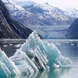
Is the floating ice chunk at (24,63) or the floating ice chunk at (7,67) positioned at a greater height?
the floating ice chunk at (7,67)

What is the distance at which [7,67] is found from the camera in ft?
114

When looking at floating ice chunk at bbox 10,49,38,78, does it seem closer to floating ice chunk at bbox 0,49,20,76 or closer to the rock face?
floating ice chunk at bbox 0,49,20,76

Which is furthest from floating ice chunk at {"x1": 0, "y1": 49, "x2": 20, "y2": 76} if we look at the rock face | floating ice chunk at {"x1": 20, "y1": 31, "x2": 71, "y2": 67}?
the rock face

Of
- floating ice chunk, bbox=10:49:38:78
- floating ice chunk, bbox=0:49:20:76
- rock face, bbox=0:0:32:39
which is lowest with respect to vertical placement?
rock face, bbox=0:0:32:39

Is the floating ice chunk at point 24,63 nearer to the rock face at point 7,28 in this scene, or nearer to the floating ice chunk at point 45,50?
the floating ice chunk at point 45,50

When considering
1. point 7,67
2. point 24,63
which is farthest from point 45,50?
point 7,67

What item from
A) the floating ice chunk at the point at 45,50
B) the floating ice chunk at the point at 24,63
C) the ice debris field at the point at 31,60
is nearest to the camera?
the ice debris field at the point at 31,60

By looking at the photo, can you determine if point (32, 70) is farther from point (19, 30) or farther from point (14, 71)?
point (19, 30)

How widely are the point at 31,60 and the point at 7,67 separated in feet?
18.2

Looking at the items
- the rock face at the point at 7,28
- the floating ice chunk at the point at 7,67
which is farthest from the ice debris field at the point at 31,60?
the rock face at the point at 7,28

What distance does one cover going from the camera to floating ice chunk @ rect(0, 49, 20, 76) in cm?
3388

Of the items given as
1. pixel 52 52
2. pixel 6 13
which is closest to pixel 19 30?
pixel 6 13

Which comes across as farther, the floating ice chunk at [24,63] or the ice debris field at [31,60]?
the floating ice chunk at [24,63]

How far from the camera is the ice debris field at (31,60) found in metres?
34.8
